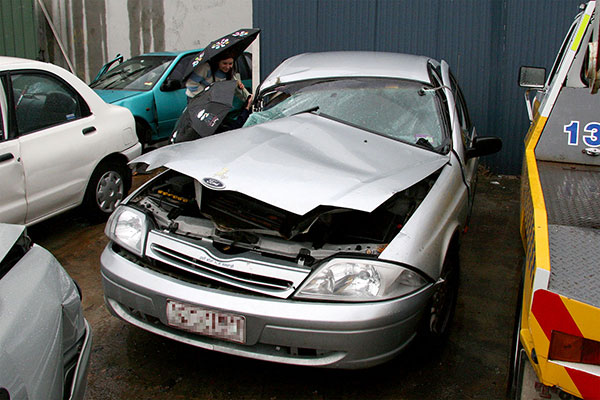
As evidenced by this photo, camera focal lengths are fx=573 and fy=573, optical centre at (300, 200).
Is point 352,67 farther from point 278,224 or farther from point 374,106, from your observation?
point 278,224

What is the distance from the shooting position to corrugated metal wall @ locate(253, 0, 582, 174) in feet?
22.4

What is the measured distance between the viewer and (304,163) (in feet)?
10.4

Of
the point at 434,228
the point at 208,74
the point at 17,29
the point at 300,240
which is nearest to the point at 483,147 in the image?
the point at 434,228

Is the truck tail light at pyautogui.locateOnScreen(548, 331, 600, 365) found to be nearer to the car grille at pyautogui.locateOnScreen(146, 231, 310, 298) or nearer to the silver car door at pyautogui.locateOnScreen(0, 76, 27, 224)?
the car grille at pyautogui.locateOnScreen(146, 231, 310, 298)

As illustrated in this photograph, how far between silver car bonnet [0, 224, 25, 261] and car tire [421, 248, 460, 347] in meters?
1.95

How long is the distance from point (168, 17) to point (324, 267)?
9288 millimetres

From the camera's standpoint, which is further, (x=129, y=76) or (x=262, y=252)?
(x=129, y=76)

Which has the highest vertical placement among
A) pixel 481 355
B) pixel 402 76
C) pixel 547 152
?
pixel 402 76

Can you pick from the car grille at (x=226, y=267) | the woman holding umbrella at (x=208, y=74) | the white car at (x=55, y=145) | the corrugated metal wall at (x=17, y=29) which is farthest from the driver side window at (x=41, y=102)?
the corrugated metal wall at (x=17, y=29)

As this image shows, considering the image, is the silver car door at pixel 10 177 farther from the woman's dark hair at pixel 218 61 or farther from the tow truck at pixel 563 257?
the tow truck at pixel 563 257

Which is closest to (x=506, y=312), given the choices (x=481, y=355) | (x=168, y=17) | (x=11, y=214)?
(x=481, y=355)

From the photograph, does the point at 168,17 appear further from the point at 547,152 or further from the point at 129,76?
the point at 547,152

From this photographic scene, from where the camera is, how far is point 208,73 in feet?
19.2

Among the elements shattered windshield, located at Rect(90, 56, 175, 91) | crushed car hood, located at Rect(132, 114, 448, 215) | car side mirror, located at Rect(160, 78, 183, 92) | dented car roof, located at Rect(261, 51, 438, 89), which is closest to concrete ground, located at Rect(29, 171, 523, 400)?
crushed car hood, located at Rect(132, 114, 448, 215)
